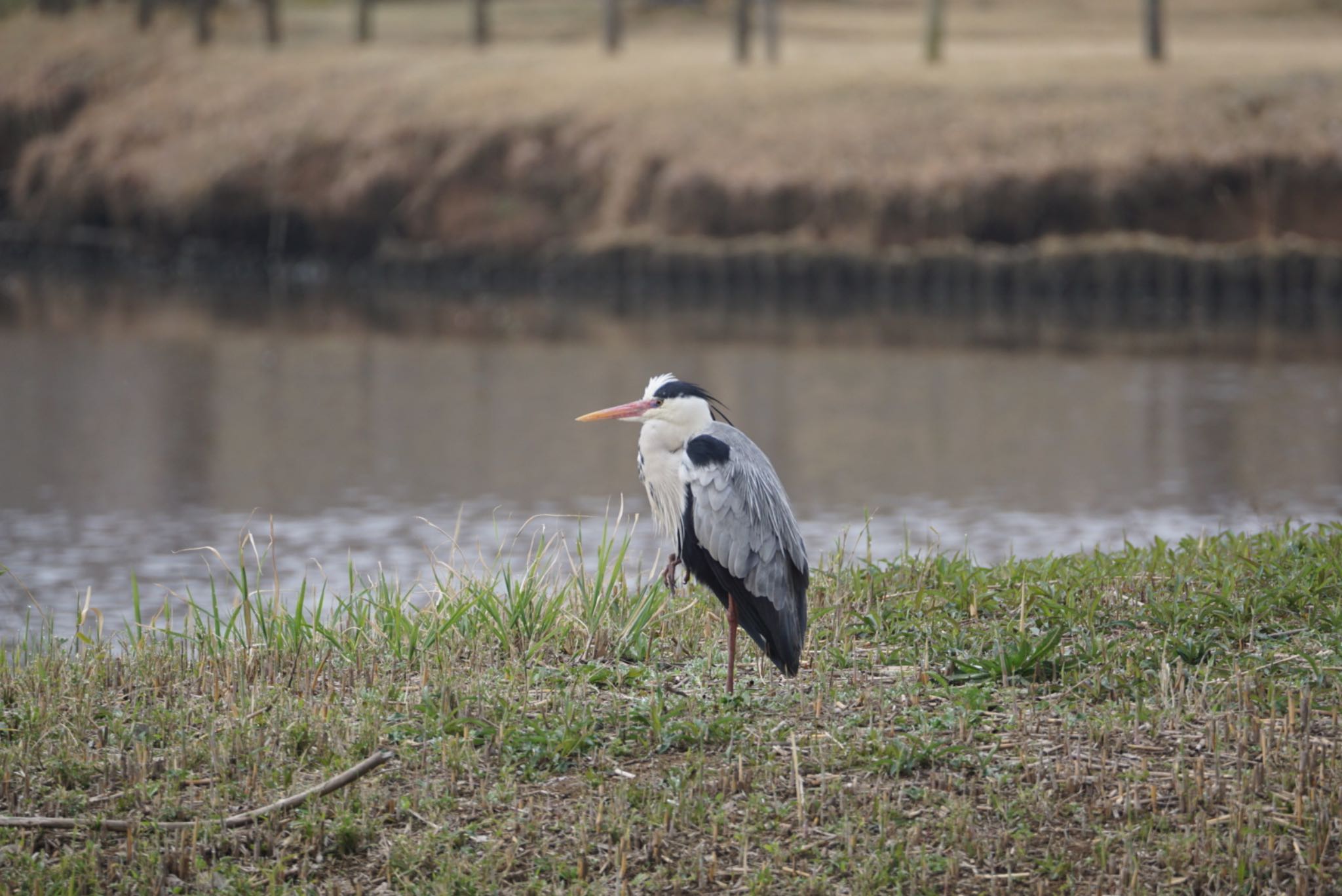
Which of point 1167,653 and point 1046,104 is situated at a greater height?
point 1046,104

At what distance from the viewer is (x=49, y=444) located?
53.7 ft

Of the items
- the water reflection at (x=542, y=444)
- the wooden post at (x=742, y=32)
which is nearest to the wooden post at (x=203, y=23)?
the wooden post at (x=742, y=32)

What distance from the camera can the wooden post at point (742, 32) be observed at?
37.7 meters

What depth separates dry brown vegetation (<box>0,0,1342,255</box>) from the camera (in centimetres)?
3081

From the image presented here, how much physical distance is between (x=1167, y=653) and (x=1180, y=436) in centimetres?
1209

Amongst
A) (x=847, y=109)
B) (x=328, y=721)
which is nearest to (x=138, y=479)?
(x=328, y=721)

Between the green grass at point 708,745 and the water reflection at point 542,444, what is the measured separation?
235 cm

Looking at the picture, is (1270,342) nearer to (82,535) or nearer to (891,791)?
(82,535)

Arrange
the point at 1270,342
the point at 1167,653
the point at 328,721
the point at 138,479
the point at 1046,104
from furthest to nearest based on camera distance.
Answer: the point at 1046,104
the point at 1270,342
the point at 138,479
the point at 1167,653
the point at 328,721

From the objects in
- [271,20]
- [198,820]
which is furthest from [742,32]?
[198,820]

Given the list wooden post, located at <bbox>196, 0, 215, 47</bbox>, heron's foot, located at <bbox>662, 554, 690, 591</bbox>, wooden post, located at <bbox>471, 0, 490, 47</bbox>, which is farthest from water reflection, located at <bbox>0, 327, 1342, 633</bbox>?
wooden post, located at <bbox>196, 0, 215, 47</bbox>

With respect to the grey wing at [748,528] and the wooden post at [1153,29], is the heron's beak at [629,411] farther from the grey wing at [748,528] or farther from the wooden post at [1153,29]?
the wooden post at [1153,29]

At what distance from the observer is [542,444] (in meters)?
16.9

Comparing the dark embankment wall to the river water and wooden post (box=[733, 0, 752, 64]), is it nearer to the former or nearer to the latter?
the river water
